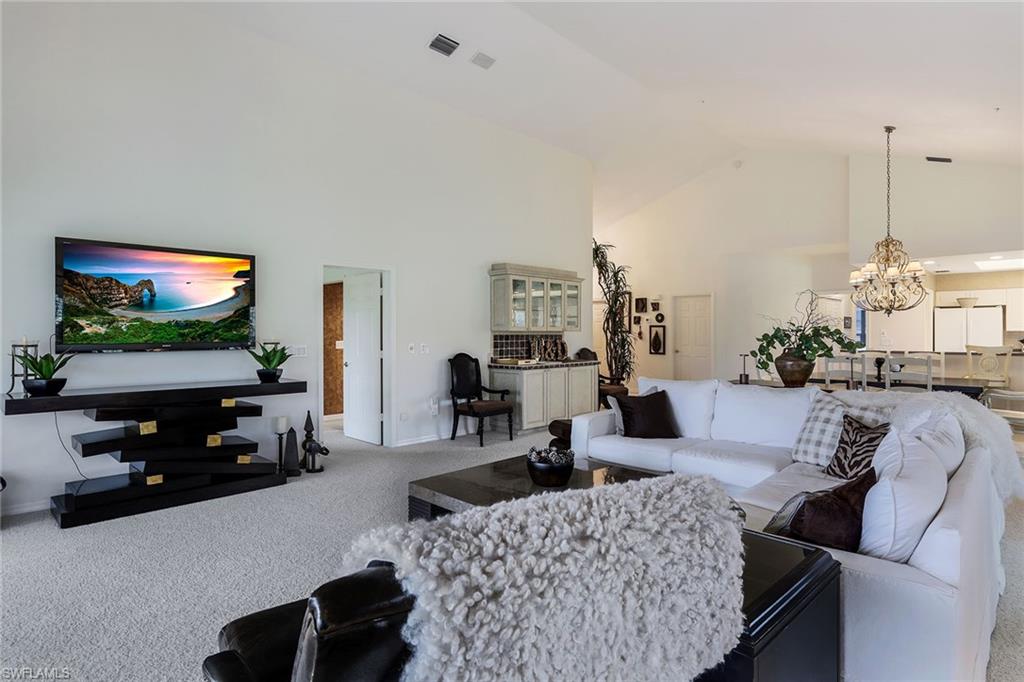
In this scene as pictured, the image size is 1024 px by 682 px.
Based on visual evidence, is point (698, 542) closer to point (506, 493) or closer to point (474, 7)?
point (506, 493)

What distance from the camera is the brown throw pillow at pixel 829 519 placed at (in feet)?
5.96

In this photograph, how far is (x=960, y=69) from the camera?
3.95 m

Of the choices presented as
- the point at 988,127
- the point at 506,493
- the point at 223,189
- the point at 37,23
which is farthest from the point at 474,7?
the point at 988,127

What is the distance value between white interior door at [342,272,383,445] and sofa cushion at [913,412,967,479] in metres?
4.79

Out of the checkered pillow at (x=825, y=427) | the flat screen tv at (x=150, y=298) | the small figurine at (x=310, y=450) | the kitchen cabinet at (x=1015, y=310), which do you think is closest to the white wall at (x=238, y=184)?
the flat screen tv at (x=150, y=298)

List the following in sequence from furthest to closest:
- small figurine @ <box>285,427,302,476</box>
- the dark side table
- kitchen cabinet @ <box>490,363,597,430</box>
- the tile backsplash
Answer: the tile backsplash < kitchen cabinet @ <box>490,363,597,430</box> < small figurine @ <box>285,427,302,476</box> < the dark side table

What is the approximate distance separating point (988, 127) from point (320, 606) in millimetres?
6719

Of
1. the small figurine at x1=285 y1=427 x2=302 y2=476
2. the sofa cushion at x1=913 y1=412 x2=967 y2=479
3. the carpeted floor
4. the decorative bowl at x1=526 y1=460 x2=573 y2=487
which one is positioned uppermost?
the sofa cushion at x1=913 y1=412 x2=967 y2=479

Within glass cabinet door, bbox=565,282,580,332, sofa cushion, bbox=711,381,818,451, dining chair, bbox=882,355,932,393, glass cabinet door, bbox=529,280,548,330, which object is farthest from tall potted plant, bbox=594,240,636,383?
sofa cushion, bbox=711,381,818,451

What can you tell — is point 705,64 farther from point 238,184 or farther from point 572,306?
point 238,184

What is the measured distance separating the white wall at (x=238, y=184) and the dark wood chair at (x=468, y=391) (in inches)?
7.7

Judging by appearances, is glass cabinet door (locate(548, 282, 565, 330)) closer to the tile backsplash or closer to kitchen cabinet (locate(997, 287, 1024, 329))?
the tile backsplash

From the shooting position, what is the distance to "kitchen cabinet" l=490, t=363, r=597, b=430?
6420 mm

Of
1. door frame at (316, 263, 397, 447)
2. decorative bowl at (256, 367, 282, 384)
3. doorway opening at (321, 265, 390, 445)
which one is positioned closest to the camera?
decorative bowl at (256, 367, 282, 384)
